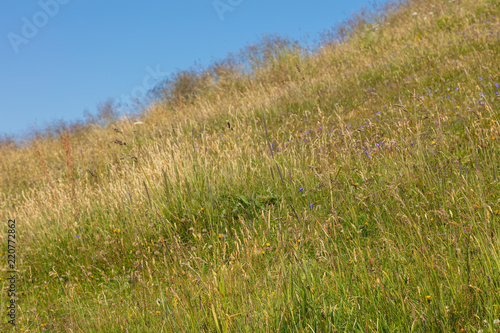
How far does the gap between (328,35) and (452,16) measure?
4.77 metres

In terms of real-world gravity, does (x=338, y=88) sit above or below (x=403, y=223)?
above

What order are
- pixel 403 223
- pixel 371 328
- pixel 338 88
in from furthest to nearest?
pixel 338 88, pixel 403 223, pixel 371 328

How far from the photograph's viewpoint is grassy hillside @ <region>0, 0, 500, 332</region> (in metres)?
1.78

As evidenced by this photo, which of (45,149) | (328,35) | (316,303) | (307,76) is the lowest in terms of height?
(316,303)

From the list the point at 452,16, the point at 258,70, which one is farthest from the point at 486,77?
the point at 258,70

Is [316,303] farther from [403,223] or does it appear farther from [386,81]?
[386,81]

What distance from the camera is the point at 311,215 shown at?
9.02 ft

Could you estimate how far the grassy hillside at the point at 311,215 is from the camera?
70.2 inches

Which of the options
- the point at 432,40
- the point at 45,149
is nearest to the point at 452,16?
the point at 432,40

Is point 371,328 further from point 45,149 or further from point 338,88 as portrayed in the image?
point 45,149

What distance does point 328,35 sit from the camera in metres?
14.0

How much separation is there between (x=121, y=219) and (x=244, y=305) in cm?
281

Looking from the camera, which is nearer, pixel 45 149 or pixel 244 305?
pixel 244 305

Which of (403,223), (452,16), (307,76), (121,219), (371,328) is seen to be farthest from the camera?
(307,76)
